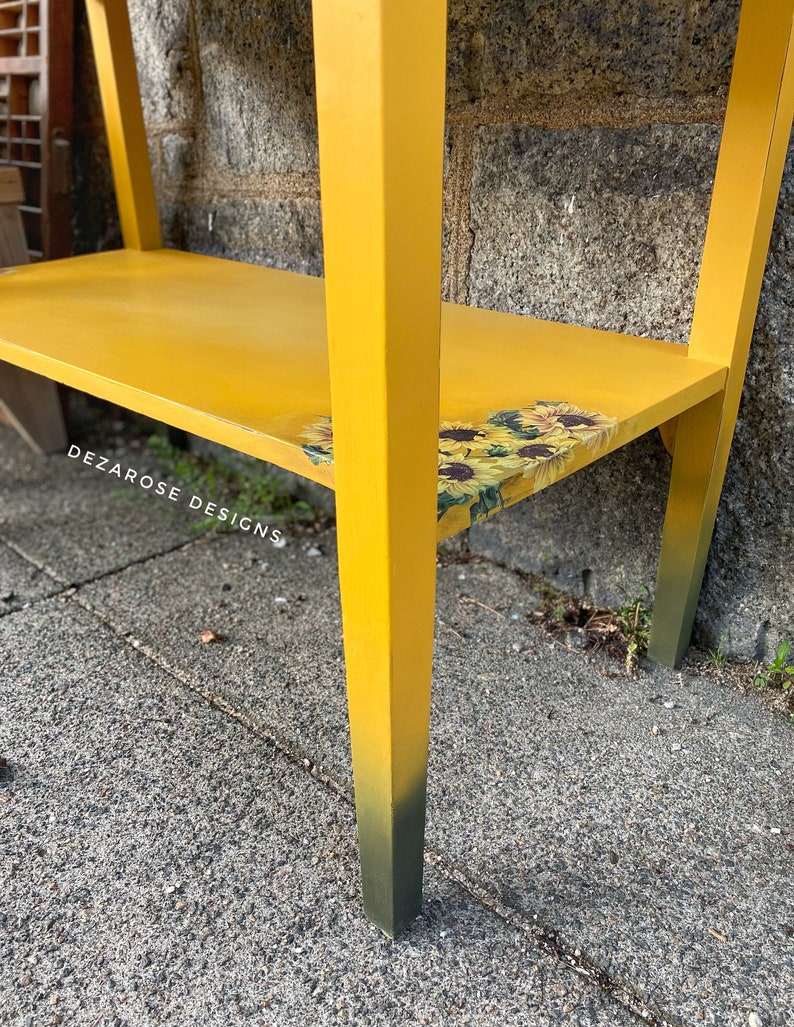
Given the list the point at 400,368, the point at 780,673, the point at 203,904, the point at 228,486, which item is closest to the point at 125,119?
the point at 228,486

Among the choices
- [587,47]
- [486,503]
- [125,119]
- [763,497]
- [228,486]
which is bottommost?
[228,486]

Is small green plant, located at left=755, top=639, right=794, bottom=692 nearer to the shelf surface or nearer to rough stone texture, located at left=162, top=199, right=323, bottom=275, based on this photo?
the shelf surface

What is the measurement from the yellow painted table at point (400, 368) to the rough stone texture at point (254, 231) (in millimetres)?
216

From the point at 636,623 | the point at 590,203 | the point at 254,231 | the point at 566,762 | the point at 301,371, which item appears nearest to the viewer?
the point at 301,371

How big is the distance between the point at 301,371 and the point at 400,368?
383 mm

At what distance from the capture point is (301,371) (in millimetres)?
1016

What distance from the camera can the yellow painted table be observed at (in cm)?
62

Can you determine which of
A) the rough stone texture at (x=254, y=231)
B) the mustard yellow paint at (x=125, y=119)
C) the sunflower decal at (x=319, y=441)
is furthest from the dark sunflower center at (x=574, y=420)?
the mustard yellow paint at (x=125, y=119)

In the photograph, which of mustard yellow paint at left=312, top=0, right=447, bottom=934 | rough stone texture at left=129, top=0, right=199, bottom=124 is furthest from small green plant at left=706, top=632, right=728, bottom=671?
rough stone texture at left=129, top=0, right=199, bottom=124

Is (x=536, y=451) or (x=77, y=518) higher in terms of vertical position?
(x=536, y=451)

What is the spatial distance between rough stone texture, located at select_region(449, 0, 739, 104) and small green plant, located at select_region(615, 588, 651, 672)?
0.76 metres

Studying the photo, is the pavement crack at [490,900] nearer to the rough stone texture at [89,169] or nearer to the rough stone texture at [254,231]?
the rough stone texture at [254,231]

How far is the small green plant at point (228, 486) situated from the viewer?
1.81 meters

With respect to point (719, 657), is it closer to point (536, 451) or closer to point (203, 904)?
point (536, 451)
